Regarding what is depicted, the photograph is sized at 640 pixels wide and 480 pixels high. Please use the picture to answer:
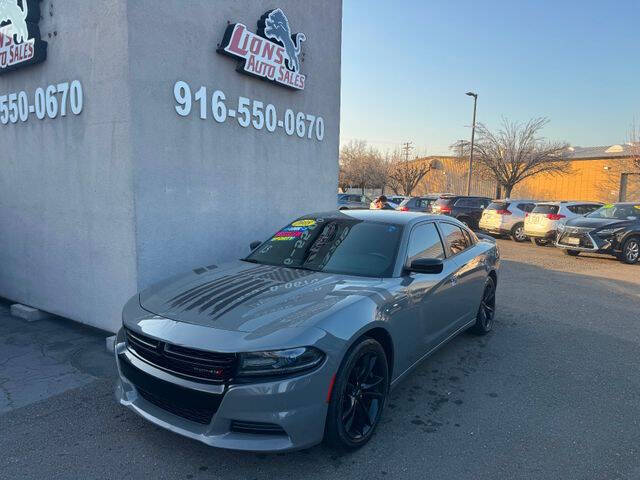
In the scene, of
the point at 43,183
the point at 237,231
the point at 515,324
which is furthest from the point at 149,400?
the point at 515,324

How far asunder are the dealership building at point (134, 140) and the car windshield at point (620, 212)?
10330mm

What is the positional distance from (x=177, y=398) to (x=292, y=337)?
2.63ft

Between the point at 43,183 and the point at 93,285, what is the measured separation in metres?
1.54

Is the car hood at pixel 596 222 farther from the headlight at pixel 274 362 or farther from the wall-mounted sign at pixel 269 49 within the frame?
the headlight at pixel 274 362

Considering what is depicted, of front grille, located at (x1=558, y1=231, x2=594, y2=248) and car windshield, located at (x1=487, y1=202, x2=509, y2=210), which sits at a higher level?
car windshield, located at (x1=487, y1=202, x2=509, y2=210)

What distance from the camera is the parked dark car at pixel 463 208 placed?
18922 millimetres

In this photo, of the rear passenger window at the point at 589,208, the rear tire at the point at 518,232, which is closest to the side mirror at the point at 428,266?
the rear passenger window at the point at 589,208

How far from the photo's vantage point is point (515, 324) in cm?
597

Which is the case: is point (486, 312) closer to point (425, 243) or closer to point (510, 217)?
point (425, 243)

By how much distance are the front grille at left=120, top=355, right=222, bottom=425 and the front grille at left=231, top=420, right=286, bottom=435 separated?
5.8 inches

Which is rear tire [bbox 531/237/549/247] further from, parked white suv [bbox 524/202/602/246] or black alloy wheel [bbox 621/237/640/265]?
black alloy wheel [bbox 621/237/640/265]

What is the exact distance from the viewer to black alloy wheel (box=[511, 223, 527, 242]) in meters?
16.5

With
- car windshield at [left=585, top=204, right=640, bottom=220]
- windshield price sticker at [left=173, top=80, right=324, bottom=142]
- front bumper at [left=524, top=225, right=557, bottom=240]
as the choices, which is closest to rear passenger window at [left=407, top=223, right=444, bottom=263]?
windshield price sticker at [left=173, top=80, right=324, bottom=142]

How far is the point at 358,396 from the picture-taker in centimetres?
298
